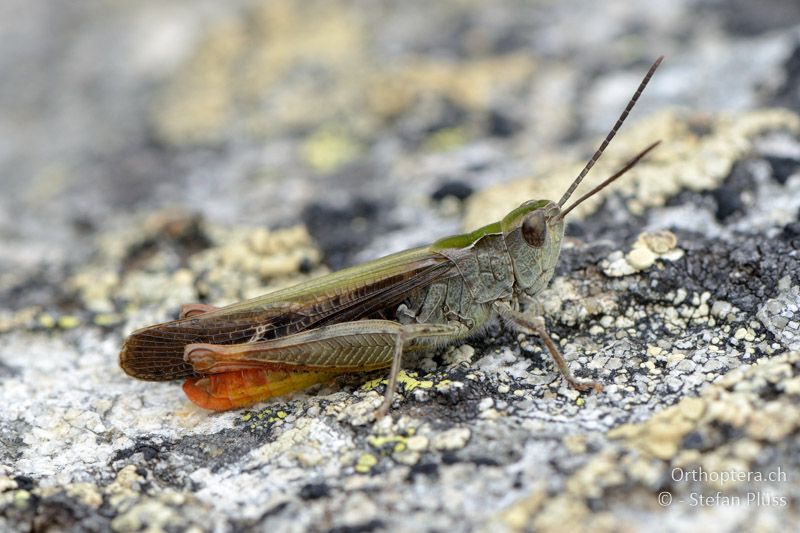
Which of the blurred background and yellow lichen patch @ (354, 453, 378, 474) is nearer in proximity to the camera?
yellow lichen patch @ (354, 453, 378, 474)

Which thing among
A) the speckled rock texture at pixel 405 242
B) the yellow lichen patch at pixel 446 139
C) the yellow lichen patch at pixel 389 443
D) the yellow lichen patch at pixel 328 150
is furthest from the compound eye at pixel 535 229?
the yellow lichen patch at pixel 328 150

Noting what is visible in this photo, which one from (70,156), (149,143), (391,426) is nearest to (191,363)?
(391,426)

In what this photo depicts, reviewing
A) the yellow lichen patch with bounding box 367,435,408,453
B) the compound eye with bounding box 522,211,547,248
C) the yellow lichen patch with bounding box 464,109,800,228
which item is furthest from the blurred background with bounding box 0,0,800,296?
the yellow lichen patch with bounding box 367,435,408,453

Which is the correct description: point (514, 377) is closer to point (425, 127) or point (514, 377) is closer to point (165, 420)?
point (165, 420)

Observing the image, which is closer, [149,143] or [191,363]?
[191,363]

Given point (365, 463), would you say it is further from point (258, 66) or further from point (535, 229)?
point (258, 66)

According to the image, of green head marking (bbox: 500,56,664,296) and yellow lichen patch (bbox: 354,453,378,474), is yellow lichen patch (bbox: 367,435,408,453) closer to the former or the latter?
yellow lichen patch (bbox: 354,453,378,474)
